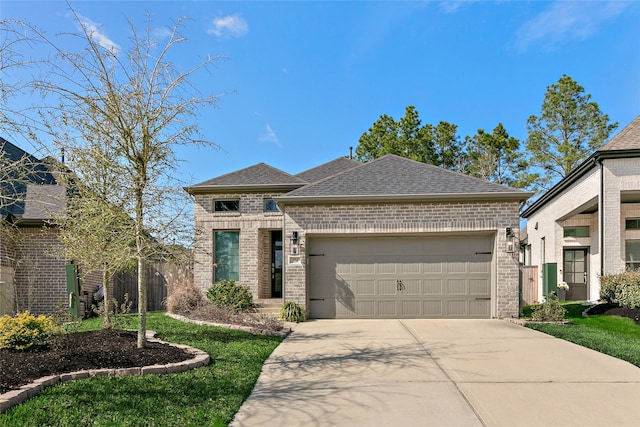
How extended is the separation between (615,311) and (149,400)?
11.6 metres

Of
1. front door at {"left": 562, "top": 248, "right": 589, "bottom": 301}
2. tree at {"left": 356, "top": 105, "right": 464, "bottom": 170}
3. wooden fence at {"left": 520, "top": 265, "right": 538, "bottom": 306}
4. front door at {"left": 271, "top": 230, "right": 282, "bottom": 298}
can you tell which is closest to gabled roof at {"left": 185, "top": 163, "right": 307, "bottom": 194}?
front door at {"left": 271, "top": 230, "right": 282, "bottom": 298}

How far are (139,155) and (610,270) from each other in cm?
1291

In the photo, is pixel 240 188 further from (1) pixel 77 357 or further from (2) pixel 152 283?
(1) pixel 77 357

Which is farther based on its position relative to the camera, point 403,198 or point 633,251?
point 633,251

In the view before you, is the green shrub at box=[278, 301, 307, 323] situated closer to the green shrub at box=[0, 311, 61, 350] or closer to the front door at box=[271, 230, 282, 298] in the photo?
the front door at box=[271, 230, 282, 298]

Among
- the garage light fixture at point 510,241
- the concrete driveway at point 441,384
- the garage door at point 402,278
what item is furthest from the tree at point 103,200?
the garage light fixture at point 510,241

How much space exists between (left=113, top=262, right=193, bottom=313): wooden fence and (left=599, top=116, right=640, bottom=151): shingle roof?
13639mm

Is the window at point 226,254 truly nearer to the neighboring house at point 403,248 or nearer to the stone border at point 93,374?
the neighboring house at point 403,248

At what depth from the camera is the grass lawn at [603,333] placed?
6.97 metres

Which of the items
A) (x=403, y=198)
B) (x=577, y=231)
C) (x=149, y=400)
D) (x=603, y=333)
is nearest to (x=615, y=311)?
(x=603, y=333)

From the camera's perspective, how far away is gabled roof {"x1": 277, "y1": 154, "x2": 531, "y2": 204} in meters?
11.0

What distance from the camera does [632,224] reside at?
15.5 metres

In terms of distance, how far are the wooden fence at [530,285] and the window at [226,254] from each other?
37.3ft

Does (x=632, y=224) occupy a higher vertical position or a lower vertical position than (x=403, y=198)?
lower
